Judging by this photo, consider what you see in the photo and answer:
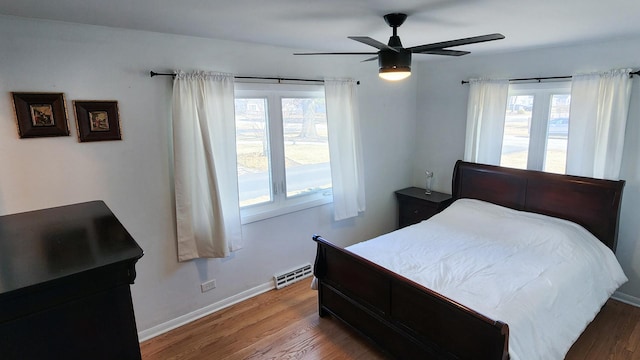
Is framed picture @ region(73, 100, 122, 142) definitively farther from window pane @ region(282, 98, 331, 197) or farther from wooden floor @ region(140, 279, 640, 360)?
wooden floor @ region(140, 279, 640, 360)

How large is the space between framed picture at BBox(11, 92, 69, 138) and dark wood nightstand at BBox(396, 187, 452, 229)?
3.62m

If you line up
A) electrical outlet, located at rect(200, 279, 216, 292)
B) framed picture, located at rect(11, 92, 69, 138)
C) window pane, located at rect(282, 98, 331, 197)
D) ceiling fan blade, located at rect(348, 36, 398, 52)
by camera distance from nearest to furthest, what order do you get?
ceiling fan blade, located at rect(348, 36, 398, 52), framed picture, located at rect(11, 92, 69, 138), electrical outlet, located at rect(200, 279, 216, 292), window pane, located at rect(282, 98, 331, 197)

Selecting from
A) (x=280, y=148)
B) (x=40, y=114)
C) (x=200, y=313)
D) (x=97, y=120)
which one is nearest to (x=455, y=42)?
(x=280, y=148)

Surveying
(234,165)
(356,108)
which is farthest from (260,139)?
(356,108)

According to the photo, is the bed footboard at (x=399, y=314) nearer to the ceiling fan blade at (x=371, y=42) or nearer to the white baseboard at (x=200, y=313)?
the white baseboard at (x=200, y=313)

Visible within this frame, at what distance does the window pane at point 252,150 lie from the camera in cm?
318

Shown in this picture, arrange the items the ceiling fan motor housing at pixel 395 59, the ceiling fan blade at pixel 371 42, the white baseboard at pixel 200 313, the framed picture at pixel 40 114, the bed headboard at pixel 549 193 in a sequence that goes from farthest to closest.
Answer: the bed headboard at pixel 549 193 < the white baseboard at pixel 200 313 < the framed picture at pixel 40 114 < the ceiling fan motor housing at pixel 395 59 < the ceiling fan blade at pixel 371 42

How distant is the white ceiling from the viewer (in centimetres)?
186

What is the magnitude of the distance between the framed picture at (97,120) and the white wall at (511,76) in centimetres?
359

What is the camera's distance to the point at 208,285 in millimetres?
3119

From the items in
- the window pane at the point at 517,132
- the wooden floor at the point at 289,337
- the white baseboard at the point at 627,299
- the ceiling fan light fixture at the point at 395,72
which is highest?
the ceiling fan light fixture at the point at 395,72

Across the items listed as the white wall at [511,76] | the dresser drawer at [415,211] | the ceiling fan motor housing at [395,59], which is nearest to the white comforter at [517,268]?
the white wall at [511,76]

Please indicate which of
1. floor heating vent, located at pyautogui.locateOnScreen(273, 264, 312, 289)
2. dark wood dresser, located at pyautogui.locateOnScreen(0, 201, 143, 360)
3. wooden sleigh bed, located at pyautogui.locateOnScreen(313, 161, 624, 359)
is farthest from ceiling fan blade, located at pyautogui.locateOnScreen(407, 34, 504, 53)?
floor heating vent, located at pyautogui.locateOnScreen(273, 264, 312, 289)

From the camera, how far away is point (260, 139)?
3.30 meters
